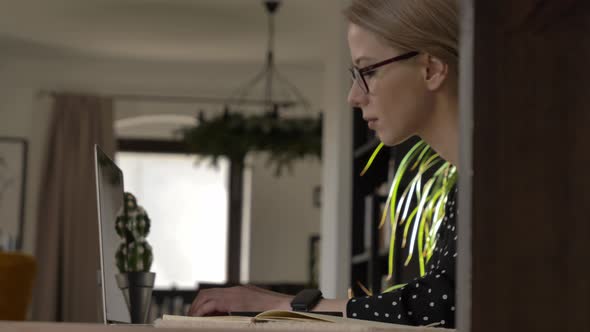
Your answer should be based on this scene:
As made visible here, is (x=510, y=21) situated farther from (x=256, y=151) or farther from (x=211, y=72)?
(x=211, y=72)

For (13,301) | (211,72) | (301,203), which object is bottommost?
(13,301)

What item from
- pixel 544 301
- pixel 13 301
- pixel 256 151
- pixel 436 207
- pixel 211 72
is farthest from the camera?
pixel 211 72

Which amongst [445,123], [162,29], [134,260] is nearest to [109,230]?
[134,260]

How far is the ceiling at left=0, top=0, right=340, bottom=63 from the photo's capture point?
7516 millimetres

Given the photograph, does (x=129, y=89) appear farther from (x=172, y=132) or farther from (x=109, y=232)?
(x=109, y=232)

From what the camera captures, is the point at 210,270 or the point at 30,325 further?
the point at 210,270

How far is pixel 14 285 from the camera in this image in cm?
505

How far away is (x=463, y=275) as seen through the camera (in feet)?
2.18

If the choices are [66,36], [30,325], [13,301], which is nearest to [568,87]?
[30,325]

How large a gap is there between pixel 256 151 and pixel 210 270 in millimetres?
3848

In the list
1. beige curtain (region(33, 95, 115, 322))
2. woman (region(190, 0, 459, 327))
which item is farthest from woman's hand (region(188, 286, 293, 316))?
beige curtain (region(33, 95, 115, 322))

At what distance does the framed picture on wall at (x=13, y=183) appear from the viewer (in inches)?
356

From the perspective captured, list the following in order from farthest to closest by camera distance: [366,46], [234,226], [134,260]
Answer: [234,226] < [134,260] < [366,46]

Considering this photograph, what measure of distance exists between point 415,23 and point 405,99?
5.5 inches
